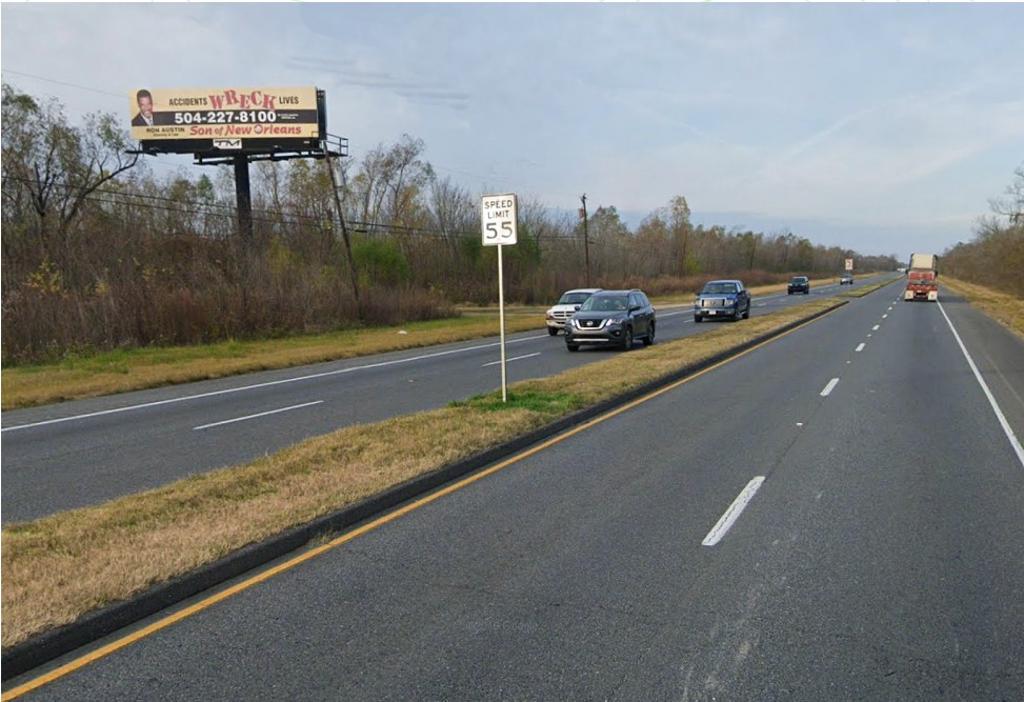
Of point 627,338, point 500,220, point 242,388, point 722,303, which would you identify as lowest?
point 242,388

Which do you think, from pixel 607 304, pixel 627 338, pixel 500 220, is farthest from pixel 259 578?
pixel 607 304

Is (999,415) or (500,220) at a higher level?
(500,220)

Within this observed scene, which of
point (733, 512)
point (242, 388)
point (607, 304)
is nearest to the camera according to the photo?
point (733, 512)

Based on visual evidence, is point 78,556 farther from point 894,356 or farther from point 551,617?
point 894,356

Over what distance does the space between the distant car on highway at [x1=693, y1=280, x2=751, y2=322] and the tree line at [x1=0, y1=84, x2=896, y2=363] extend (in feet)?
50.3

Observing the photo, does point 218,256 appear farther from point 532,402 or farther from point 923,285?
point 923,285

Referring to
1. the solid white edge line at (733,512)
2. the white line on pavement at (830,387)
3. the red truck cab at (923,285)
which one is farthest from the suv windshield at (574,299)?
the red truck cab at (923,285)

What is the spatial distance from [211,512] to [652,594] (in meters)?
3.63

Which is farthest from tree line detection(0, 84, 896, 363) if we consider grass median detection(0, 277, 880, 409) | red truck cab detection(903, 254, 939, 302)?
red truck cab detection(903, 254, 939, 302)

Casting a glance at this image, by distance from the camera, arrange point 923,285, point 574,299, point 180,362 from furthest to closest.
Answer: point 923,285 < point 574,299 < point 180,362

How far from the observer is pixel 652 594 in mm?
4805

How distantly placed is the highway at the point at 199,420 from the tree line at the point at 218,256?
26.7ft

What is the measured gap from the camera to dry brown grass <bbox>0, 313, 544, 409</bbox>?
54.0ft

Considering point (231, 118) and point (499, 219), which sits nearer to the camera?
point (499, 219)
